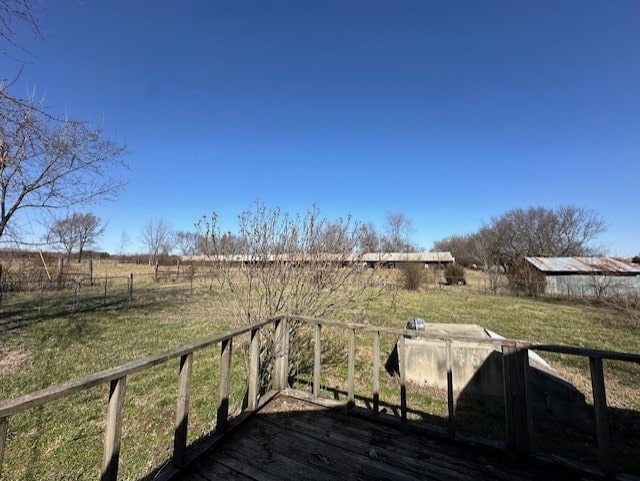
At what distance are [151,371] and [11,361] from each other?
126 inches

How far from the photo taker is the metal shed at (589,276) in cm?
1608

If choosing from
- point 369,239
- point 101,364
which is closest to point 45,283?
point 101,364

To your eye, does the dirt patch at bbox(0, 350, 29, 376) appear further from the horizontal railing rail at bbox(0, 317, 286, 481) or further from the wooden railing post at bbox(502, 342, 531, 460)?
the wooden railing post at bbox(502, 342, 531, 460)

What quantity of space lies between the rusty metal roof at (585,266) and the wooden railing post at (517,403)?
20.2 meters

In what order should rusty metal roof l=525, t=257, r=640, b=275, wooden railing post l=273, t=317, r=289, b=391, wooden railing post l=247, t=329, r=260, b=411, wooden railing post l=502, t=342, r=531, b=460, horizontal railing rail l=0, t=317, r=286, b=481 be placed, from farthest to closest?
rusty metal roof l=525, t=257, r=640, b=275 < wooden railing post l=273, t=317, r=289, b=391 < wooden railing post l=247, t=329, r=260, b=411 < wooden railing post l=502, t=342, r=531, b=460 < horizontal railing rail l=0, t=317, r=286, b=481

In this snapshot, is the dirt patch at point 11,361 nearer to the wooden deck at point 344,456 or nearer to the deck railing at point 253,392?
the deck railing at point 253,392

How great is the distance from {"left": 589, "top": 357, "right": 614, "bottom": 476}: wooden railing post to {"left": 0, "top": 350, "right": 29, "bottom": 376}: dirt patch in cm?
878

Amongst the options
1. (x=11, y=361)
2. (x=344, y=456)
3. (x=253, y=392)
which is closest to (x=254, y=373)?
(x=253, y=392)

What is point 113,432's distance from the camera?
175cm

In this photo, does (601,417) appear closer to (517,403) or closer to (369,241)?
(517,403)

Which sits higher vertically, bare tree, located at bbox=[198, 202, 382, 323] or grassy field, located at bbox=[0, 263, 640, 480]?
bare tree, located at bbox=[198, 202, 382, 323]

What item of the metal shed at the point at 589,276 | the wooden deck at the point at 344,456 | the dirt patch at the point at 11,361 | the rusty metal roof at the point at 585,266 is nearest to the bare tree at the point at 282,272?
A: the wooden deck at the point at 344,456

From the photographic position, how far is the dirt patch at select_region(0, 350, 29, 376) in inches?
234

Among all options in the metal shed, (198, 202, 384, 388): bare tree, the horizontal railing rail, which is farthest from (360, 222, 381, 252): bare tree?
the metal shed
